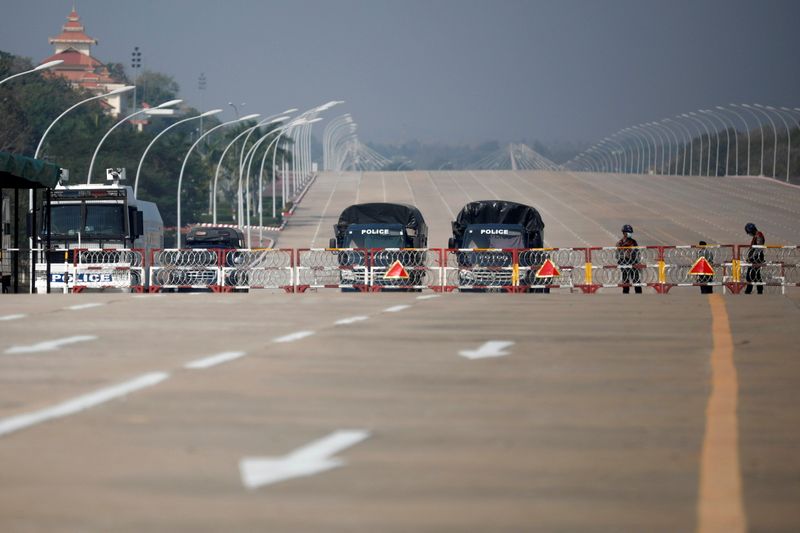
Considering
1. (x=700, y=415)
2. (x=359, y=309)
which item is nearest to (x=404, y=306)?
(x=359, y=309)

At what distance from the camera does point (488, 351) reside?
16.2 metres

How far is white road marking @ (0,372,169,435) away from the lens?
998cm

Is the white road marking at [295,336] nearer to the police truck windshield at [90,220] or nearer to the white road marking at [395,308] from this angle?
the white road marking at [395,308]

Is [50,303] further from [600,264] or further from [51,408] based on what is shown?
[600,264]

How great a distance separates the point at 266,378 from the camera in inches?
513

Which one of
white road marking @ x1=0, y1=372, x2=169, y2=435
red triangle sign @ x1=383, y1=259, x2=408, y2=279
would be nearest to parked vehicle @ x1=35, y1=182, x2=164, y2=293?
red triangle sign @ x1=383, y1=259, x2=408, y2=279

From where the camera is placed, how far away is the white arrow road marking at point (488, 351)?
15.7 meters

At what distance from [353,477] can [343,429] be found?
182cm

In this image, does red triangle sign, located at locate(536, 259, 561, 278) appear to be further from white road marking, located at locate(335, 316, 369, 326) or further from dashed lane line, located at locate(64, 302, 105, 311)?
white road marking, located at locate(335, 316, 369, 326)

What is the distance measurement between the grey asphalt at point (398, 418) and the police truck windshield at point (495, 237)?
751 inches

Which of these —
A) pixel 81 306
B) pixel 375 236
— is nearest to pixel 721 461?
pixel 81 306

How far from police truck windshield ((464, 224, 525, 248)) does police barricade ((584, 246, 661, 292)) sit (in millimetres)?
4657

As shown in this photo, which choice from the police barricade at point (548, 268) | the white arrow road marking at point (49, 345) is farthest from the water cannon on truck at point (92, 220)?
the white arrow road marking at point (49, 345)

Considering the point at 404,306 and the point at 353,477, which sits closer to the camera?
the point at 353,477
